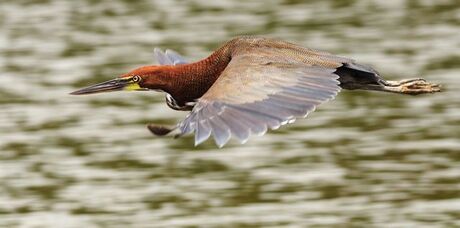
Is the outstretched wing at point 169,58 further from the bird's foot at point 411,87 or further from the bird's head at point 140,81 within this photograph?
the bird's foot at point 411,87

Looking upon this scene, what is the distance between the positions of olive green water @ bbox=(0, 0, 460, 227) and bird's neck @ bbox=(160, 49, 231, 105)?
8.48ft

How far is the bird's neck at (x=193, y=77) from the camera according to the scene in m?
8.95

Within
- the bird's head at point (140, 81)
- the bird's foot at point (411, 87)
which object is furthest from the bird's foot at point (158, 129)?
the bird's foot at point (411, 87)

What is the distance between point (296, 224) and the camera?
11336mm

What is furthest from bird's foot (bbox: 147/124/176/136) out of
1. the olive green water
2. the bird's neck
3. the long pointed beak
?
the olive green water

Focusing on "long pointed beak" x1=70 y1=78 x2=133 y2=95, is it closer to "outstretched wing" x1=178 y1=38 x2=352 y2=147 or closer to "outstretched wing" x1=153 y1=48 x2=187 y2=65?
"outstretched wing" x1=153 y1=48 x2=187 y2=65

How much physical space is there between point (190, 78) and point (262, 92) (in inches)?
40.7

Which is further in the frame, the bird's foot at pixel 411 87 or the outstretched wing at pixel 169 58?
the outstretched wing at pixel 169 58

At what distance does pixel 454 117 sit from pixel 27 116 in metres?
4.24

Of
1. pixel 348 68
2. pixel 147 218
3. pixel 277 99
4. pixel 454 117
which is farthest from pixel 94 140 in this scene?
pixel 277 99

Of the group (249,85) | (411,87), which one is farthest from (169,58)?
(249,85)

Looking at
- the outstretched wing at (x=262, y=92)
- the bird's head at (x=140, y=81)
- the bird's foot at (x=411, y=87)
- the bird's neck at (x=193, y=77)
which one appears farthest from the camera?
the bird's foot at (x=411, y=87)

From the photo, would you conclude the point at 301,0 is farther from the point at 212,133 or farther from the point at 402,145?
the point at 212,133

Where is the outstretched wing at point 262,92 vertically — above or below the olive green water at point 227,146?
above
